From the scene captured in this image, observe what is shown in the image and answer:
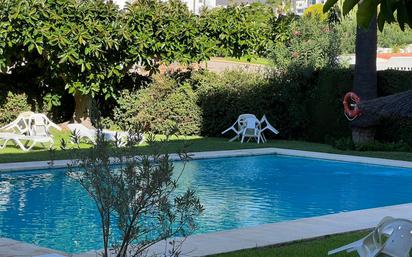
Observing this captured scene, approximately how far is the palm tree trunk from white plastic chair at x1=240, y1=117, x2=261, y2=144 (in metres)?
2.68

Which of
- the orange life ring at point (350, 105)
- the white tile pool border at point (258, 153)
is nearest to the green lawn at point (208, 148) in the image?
the white tile pool border at point (258, 153)

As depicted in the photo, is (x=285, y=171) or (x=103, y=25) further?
(x=103, y=25)

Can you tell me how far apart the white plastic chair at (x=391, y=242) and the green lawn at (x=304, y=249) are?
4.33 feet

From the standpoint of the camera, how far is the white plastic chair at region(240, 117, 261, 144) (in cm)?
1958

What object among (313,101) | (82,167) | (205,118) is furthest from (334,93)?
(82,167)

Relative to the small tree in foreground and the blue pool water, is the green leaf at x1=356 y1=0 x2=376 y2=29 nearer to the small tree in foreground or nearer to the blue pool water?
the small tree in foreground

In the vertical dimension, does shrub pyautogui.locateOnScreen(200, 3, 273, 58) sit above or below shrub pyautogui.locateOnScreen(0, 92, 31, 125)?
above

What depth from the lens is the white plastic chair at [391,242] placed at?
15.9 feet

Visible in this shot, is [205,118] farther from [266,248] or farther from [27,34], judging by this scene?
[266,248]

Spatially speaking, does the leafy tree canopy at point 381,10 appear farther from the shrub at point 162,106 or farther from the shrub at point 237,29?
the shrub at point 237,29

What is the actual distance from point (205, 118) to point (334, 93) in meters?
4.19

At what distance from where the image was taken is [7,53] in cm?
2030

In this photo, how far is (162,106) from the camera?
21.5 meters

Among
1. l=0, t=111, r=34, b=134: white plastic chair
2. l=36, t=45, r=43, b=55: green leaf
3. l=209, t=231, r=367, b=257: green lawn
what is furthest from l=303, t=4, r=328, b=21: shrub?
l=0, t=111, r=34, b=134: white plastic chair
